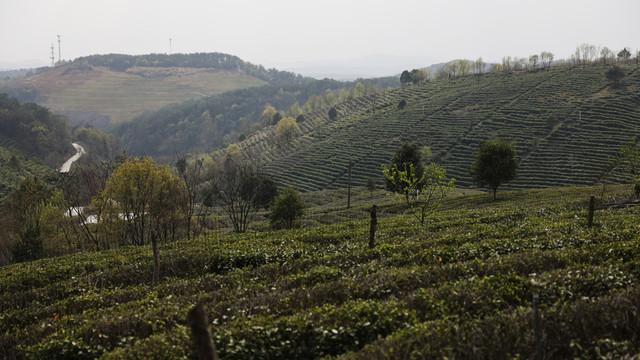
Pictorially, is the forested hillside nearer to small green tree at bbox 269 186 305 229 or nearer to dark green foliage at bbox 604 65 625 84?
small green tree at bbox 269 186 305 229

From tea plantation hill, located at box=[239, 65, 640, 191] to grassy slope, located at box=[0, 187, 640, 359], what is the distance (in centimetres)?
8495

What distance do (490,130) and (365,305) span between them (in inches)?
4743

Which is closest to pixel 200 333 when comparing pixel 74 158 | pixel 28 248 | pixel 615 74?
pixel 28 248

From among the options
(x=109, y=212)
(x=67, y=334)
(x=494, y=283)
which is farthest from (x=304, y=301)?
(x=109, y=212)

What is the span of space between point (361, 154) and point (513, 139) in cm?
4536

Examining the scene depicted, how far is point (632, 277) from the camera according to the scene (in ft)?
30.6

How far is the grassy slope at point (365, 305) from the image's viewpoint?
7250mm

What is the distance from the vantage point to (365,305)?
8.67m

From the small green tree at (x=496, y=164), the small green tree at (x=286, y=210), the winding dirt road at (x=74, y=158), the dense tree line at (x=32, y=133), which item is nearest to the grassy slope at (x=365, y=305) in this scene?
the small green tree at (x=286, y=210)

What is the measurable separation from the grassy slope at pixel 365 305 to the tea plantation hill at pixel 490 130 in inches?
3345

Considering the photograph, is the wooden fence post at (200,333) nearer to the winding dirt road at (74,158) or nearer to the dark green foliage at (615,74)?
the dark green foliage at (615,74)

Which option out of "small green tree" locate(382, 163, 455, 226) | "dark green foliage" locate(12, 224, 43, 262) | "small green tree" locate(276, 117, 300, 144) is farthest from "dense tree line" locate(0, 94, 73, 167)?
"small green tree" locate(382, 163, 455, 226)

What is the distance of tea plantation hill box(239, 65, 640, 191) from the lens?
9350 cm

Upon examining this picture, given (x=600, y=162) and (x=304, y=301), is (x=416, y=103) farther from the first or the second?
(x=304, y=301)
